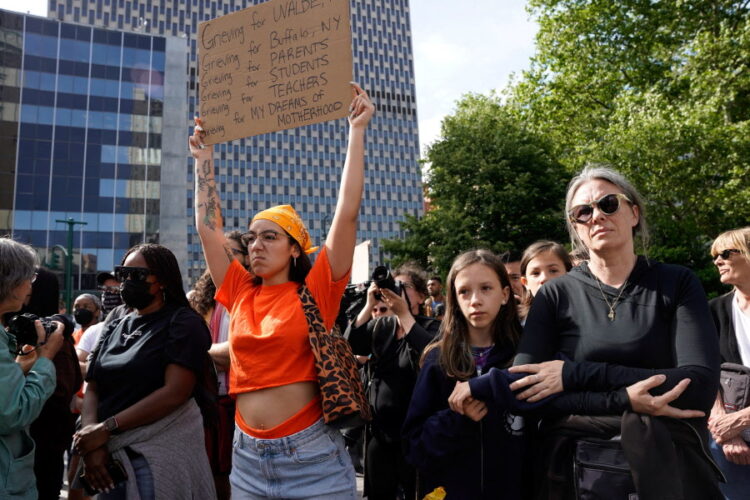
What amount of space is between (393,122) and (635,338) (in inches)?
4838

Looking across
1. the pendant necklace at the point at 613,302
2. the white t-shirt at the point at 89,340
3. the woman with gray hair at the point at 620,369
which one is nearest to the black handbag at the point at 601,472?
the woman with gray hair at the point at 620,369

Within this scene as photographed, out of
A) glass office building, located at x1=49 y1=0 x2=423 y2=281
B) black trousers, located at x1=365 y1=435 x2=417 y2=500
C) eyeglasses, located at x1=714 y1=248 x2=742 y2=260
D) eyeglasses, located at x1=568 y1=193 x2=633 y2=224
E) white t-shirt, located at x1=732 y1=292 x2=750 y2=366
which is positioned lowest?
black trousers, located at x1=365 y1=435 x2=417 y2=500

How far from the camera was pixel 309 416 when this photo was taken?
247 cm

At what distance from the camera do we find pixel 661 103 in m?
14.7

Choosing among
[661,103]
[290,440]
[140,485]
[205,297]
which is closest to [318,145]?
[661,103]

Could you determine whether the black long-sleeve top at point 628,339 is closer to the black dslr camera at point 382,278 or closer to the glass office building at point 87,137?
the black dslr camera at point 382,278

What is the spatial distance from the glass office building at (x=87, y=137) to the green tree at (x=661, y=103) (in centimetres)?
3498

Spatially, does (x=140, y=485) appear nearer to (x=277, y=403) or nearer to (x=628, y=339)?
(x=277, y=403)

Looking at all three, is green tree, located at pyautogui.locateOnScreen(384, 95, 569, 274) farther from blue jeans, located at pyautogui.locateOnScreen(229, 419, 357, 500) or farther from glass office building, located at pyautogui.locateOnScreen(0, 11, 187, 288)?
glass office building, located at pyautogui.locateOnScreen(0, 11, 187, 288)

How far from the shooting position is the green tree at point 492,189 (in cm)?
2202

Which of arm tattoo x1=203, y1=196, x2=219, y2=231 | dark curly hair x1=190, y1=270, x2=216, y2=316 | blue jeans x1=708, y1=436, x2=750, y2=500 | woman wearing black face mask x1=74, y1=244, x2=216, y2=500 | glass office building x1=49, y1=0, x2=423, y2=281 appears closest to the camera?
woman wearing black face mask x1=74, y1=244, x2=216, y2=500

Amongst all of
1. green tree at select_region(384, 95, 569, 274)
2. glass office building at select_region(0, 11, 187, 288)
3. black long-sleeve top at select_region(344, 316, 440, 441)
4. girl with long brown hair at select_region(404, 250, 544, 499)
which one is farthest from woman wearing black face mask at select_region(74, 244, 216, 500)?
glass office building at select_region(0, 11, 187, 288)

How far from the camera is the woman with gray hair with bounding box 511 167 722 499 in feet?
6.04

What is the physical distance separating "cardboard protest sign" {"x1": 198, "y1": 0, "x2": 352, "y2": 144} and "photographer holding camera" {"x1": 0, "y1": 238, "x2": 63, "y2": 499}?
1.24m
